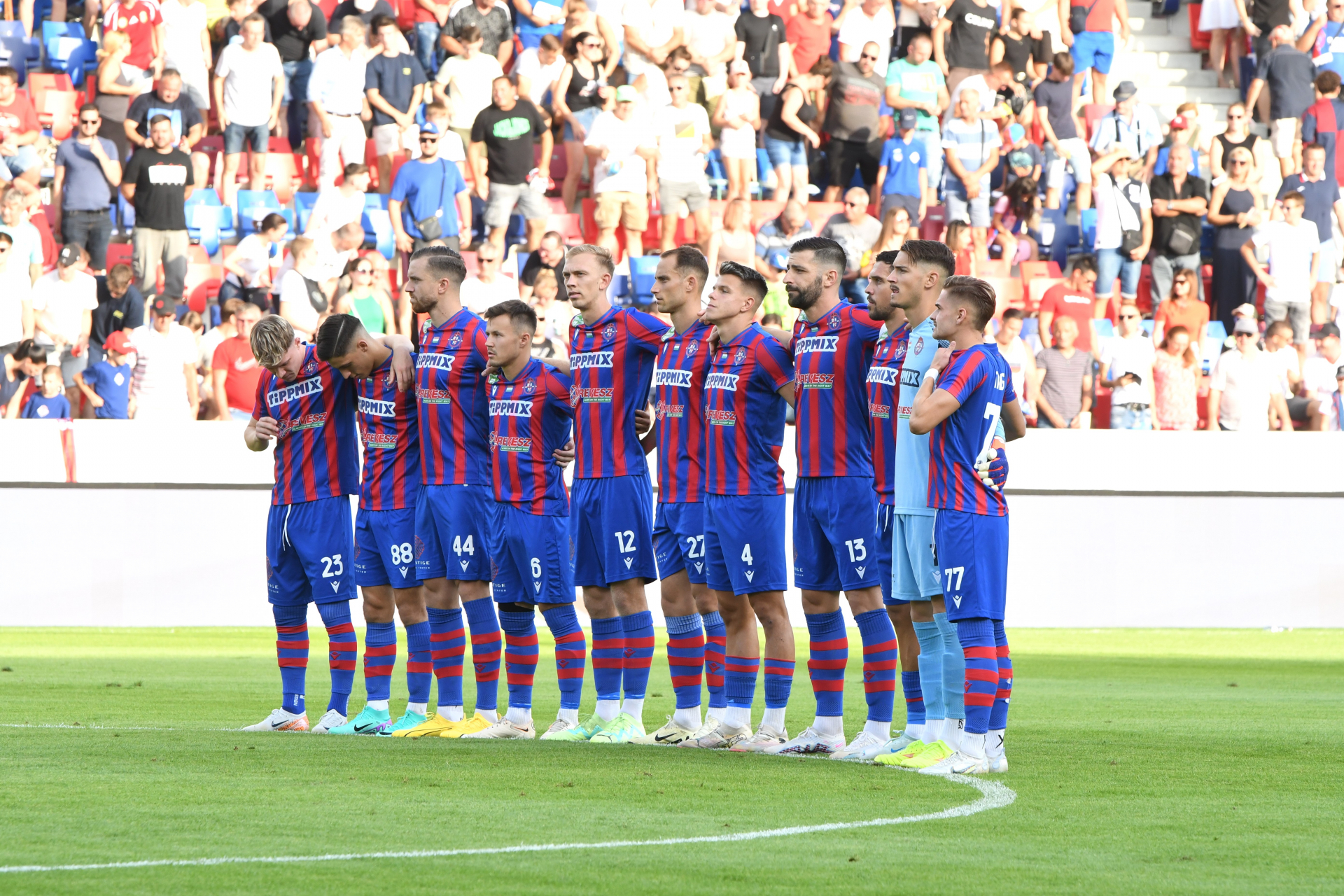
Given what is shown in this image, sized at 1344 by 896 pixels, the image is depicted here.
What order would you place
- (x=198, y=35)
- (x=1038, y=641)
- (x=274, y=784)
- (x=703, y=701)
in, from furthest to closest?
(x=198, y=35) < (x=1038, y=641) < (x=703, y=701) < (x=274, y=784)

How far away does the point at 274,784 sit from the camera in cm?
736

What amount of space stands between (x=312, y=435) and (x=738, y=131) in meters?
12.6

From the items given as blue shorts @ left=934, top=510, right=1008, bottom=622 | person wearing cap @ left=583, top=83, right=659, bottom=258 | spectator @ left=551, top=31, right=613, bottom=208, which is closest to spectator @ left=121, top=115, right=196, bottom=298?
spectator @ left=551, top=31, right=613, bottom=208

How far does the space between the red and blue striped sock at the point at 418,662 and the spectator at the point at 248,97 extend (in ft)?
37.8

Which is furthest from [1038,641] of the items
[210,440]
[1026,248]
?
[210,440]

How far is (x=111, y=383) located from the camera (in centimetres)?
1844

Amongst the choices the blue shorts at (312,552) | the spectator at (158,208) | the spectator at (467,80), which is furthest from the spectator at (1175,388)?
the blue shorts at (312,552)

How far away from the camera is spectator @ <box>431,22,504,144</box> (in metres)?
21.2

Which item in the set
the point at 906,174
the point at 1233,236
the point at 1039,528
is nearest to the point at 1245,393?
the point at 1233,236

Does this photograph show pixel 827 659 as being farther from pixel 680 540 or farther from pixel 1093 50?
pixel 1093 50

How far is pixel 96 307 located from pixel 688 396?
11.2 metres

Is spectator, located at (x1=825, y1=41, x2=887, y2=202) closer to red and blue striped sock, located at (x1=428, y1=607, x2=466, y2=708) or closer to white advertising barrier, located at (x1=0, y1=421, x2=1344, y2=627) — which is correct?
white advertising barrier, located at (x1=0, y1=421, x2=1344, y2=627)

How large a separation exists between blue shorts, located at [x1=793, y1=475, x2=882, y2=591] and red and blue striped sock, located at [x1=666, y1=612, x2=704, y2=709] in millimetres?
734

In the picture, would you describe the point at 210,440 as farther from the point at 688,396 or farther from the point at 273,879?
the point at 273,879
